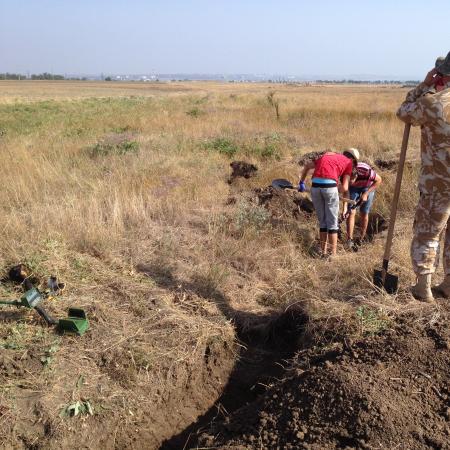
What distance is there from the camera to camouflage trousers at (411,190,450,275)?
10.2 ft

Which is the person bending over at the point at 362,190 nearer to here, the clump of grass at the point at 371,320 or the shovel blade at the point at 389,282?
the shovel blade at the point at 389,282

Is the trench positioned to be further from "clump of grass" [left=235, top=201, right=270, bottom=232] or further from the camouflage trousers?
"clump of grass" [left=235, top=201, right=270, bottom=232]

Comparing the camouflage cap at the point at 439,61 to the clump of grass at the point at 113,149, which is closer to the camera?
the camouflage cap at the point at 439,61

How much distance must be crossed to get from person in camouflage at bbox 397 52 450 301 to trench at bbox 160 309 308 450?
3.39 ft

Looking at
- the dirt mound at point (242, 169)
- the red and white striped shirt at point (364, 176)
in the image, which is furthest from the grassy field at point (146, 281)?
the red and white striped shirt at point (364, 176)

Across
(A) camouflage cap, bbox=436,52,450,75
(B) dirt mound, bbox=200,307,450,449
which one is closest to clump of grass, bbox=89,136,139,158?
(A) camouflage cap, bbox=436,52,450,75

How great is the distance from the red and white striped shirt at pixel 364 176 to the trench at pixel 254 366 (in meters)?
2.32

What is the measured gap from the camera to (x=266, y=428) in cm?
245

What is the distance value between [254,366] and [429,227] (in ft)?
5.49

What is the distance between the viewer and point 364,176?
531 centimetres

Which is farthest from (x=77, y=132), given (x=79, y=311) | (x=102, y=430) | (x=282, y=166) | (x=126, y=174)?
(x=102, y=430)

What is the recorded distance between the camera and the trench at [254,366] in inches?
115

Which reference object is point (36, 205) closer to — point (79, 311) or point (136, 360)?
point (79, 311)

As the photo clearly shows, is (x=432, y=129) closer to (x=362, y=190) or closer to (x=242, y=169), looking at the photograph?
(x=362, y=190)
